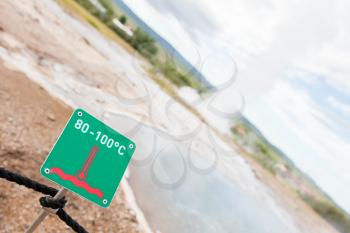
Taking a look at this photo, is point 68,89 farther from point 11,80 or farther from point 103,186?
point 103,186

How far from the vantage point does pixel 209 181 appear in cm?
2047

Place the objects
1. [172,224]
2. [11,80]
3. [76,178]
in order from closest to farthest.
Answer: [76,178]
[172,224]
[11,80]

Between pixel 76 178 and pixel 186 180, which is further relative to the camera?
pixel 186 180

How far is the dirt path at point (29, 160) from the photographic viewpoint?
6.75 m

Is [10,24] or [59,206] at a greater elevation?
[59,206]

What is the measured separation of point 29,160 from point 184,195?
833cm

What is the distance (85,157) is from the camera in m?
2.99

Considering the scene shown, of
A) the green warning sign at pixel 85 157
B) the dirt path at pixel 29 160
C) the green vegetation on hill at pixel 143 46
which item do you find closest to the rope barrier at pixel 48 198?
the green warning sign at pixel 85 157

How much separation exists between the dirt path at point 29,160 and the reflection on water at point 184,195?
2.55 metres

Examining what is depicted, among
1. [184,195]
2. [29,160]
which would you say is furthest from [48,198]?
[184,195]

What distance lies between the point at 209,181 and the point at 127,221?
38.4ft

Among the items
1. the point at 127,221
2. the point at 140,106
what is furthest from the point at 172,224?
the point at 140,106

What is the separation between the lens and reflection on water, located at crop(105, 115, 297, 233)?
12.7 meters

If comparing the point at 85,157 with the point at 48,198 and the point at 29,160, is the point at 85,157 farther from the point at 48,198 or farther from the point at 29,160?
the point at 29,160
